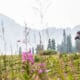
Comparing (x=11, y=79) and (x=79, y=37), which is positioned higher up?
(x=79, y=37)

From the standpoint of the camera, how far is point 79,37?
2.27 meters

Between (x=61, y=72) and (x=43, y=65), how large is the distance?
16 cm

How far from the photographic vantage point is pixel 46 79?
1.99 metres

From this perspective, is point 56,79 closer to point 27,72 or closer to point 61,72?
point 27,72

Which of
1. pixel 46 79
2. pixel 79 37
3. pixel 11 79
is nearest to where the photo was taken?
pixel 46 79

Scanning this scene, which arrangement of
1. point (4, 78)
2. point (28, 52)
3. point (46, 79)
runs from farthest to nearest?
point (4, 78) → point (28, 52) → point (46, 79)

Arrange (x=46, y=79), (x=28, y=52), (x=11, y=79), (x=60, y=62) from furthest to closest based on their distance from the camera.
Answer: (x=11, y=79), (x=28, y=52), (x=60, y=62), (x=46, y=79)

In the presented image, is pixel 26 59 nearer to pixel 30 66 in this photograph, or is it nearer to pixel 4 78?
pixel 30 66

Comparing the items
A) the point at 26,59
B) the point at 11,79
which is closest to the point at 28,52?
the point at 26,59

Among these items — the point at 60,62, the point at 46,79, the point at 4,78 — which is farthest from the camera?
the point at 4,78

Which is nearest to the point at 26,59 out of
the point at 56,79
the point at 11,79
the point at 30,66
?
the point at 30,66

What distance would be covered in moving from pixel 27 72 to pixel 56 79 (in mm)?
233

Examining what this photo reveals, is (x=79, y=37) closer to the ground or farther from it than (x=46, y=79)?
farther from it

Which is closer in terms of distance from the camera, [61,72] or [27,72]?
[61,72]
